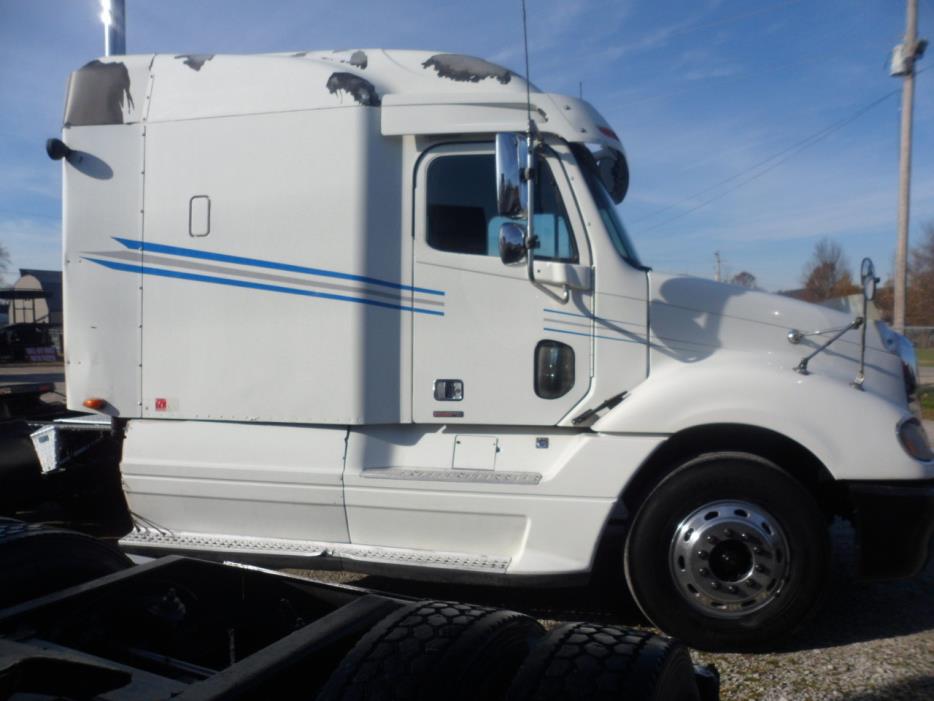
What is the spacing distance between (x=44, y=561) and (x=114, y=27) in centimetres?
419

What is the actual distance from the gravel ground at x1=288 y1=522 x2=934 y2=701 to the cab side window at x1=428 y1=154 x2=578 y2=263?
7.02 ft

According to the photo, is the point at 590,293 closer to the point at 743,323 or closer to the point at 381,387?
the point at 743,323

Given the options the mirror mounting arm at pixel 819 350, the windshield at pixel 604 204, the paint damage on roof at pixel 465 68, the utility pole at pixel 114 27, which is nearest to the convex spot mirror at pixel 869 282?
the mirror mounting arm at pixel 819 350

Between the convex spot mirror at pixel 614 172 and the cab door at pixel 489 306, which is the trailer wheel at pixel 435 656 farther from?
the convex spot mirror at pixel 614 172

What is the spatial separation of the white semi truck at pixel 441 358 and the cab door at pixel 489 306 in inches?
0.5

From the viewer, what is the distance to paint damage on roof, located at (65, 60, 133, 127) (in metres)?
4.84

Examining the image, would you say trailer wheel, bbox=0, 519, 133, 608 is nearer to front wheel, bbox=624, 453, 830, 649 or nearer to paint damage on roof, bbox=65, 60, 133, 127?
front wheel, bbox=624, 453, 830, 649

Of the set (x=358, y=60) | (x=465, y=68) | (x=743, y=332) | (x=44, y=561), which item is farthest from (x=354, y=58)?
(x=44, y=561)

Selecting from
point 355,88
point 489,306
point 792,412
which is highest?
point 355,88

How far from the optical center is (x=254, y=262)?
464 cm

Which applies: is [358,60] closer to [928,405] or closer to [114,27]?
[114,27]

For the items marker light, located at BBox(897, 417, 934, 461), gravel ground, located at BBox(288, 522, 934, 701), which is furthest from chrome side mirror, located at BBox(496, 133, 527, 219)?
gravel ground, located at BBox(288, 522, 934, 701)

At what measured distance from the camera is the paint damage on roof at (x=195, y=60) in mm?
4793

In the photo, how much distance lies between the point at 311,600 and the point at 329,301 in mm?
2227
